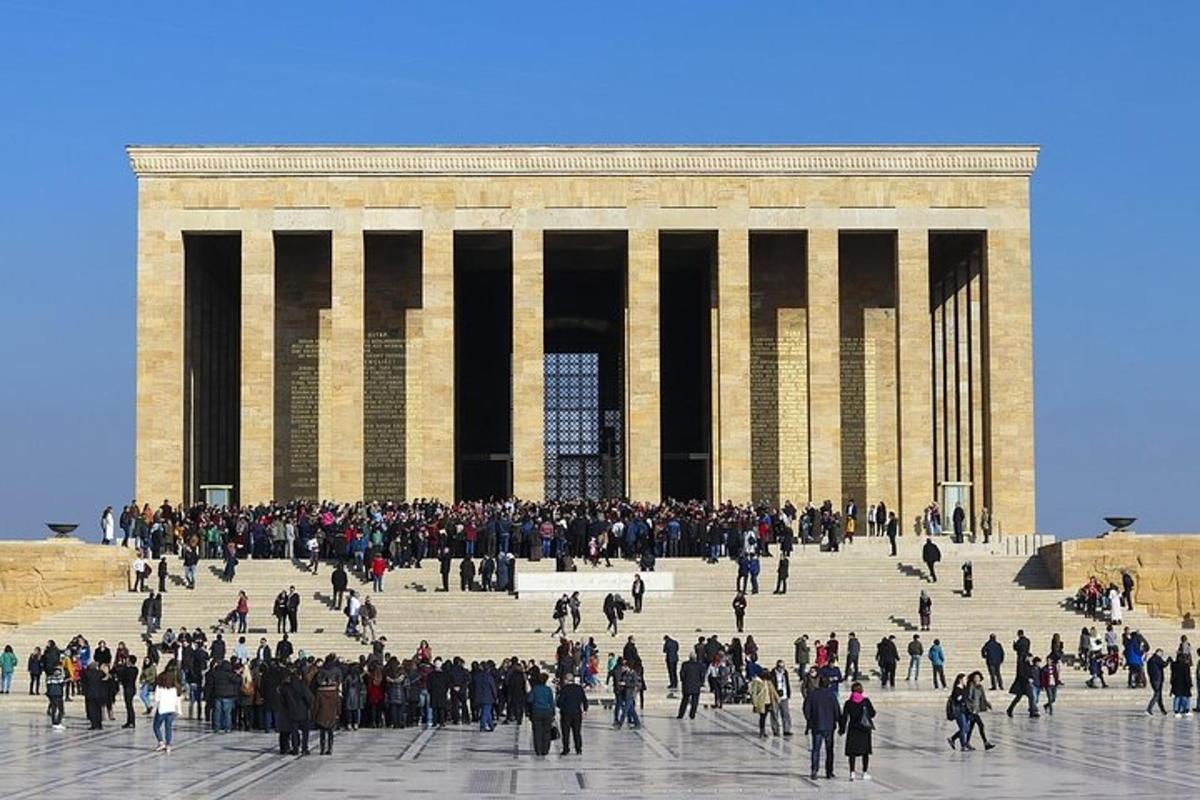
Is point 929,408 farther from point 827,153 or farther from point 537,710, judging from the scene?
point 537,710

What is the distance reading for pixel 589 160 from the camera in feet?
167

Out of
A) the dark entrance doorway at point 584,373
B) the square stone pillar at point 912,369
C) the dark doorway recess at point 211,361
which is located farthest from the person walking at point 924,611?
the dark doorway recess at point 211,361

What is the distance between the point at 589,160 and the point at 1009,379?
11.8 meters

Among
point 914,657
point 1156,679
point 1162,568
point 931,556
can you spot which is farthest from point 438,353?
point 1156,679

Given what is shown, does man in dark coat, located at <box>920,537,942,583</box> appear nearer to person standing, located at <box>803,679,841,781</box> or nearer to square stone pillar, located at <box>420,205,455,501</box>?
square stone pillar, located at <box>420,205,455,501</box>

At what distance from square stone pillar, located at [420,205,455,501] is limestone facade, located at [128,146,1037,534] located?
5 cm

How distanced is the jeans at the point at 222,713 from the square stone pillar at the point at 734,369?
79.2ft

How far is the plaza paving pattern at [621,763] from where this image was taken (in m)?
19.3

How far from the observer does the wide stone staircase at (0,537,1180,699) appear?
117 feet

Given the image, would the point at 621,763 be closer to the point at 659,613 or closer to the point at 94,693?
the point at 94,693

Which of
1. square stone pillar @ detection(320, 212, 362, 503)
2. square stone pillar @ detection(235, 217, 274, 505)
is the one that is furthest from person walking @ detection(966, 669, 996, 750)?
square stone pillar @ detection(235, 217, 274, 505)

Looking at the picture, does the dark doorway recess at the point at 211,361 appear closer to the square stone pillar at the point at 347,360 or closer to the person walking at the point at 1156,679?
the square stone pillar at the point at 347,360

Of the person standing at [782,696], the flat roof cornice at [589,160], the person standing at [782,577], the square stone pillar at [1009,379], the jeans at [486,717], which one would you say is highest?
the flat roof cornice at [589,160]

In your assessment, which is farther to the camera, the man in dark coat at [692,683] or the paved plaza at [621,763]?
the man in dark coat at [692,683]
